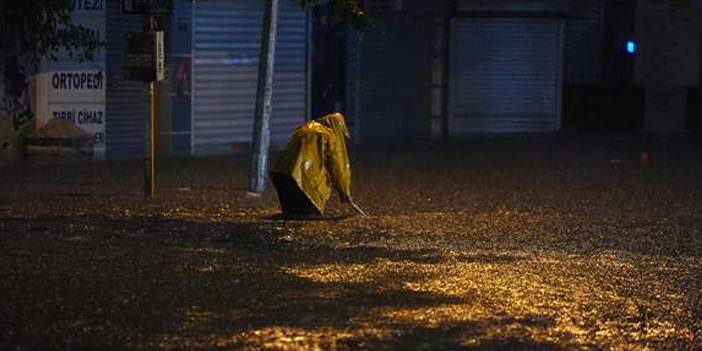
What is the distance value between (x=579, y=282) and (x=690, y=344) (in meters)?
2.36

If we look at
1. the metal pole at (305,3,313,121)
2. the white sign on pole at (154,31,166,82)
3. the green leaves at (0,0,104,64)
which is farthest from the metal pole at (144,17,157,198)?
the metal pole at (305,3,313,121)

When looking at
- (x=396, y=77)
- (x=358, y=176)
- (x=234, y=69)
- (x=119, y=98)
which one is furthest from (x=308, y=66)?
(x=358, y=176)

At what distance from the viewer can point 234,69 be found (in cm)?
2530

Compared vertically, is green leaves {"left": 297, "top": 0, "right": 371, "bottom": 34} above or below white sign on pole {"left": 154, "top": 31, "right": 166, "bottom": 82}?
above

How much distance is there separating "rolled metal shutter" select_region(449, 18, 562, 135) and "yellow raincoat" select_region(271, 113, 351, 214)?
15545 mm

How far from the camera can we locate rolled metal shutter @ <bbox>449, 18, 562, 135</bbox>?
31453 mm

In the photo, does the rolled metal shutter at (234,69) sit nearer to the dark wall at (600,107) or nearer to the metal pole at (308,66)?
the metal pole at (308,66)

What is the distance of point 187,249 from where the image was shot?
13.0 metres

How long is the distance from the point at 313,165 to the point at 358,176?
5.98 meters

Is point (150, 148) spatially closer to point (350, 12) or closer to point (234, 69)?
point (350, 12)

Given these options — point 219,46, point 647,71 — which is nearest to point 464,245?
point 219,46

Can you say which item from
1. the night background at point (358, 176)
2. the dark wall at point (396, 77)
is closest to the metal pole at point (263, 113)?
the night background at point (358, 176)

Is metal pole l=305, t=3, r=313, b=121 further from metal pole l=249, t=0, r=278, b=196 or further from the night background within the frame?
metal pole l=249, t=0, r=278, b=196

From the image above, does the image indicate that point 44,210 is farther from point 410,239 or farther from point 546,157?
point 546,157
